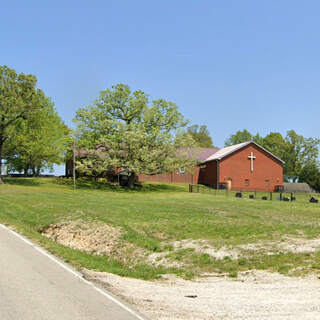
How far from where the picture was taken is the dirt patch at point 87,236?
16.5 m

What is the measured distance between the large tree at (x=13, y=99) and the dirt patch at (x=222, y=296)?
1558 inches

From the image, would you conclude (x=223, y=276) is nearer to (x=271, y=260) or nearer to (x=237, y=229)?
(x=271, y=260)

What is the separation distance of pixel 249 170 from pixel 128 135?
24.1 metres

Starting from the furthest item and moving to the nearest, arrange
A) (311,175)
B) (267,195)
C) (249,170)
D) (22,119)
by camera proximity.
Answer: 1. (311,175)
2. (249,170)
3. (267,195)
4. (22,119)

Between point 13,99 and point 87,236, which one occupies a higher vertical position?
point 13,99

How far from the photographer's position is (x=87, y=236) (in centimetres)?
1811

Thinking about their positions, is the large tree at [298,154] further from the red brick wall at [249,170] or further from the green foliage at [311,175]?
the red brick wall at [249,170]

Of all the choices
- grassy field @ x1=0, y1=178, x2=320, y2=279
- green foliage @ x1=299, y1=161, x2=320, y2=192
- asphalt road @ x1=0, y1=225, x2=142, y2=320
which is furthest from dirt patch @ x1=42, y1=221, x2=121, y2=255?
green foliage @ x1=299, y1=161, x2=320, y2=192

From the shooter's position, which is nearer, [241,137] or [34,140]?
[34,140]

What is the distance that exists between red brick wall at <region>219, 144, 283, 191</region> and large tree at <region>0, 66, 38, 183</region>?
30.3 meters

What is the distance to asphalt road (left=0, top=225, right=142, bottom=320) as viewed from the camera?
6.96m

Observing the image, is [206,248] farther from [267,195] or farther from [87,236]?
[267,195]

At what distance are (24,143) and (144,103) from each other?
53.5ft

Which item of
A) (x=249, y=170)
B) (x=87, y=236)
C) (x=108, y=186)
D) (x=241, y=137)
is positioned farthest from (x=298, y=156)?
(x=87, y=236)
